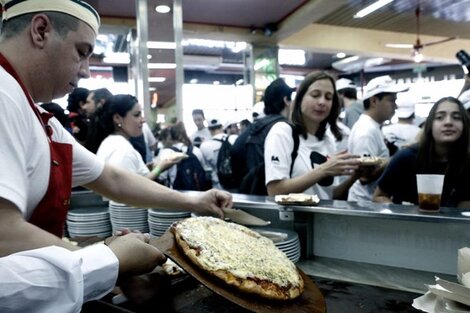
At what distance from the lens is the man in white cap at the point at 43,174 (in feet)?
2.69

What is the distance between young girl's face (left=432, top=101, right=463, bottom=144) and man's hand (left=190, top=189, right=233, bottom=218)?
57.0 inches

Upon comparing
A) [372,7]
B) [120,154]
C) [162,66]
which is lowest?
[120,154]

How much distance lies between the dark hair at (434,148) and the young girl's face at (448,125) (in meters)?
0.02

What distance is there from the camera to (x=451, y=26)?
830 cm

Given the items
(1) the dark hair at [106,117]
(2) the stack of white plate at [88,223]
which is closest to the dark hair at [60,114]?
(1) the dark hair at [106,117]

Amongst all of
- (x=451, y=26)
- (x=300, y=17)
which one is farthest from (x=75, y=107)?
(x=451, y=26)

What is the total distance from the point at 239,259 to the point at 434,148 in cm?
178

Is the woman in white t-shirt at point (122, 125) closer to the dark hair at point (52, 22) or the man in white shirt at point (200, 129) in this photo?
the dark hair at point (52, 22)

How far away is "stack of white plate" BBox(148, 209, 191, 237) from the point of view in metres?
1.83

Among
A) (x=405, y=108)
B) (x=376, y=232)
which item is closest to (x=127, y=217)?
(x=376, y=232)

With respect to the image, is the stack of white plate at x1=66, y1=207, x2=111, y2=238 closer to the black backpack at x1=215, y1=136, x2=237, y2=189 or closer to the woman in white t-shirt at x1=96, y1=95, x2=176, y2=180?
the woman in white t-shirt at x1=96, y1=95, x2=176, y2=180

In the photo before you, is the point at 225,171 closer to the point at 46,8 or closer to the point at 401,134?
the point at 401,134

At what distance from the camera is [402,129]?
408cm

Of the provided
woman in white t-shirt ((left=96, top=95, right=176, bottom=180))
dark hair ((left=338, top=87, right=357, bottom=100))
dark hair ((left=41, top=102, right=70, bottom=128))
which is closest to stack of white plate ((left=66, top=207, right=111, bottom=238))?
woman in white t-shirt ((left=96, top=95, right=176, bottom=180))
